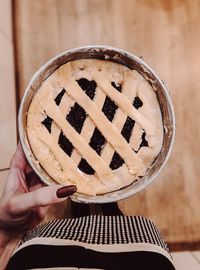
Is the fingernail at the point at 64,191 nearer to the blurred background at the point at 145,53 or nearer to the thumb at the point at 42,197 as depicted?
the thumb at the point at 42,197

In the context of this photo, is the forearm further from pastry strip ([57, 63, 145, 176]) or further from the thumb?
pastry strip ([57, 63, 145, 176])

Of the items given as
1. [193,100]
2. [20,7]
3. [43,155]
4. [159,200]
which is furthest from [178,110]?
[20,7]

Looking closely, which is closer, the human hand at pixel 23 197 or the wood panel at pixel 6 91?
the human hand at pixel 23 197

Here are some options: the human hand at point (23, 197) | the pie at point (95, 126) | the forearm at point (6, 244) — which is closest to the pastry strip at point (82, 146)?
the pie at point (95, 126)

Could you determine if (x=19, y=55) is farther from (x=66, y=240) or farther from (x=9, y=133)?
(x=66, y=240)

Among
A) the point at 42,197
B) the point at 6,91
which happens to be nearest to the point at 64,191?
the point at 42,197

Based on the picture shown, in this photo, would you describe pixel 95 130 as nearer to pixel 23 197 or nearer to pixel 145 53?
pixel 23 197
